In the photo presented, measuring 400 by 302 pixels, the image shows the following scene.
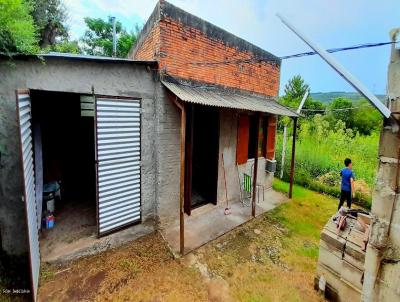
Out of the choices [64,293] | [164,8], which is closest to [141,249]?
[64,293]

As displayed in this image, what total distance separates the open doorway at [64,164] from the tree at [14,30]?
206 centimetres

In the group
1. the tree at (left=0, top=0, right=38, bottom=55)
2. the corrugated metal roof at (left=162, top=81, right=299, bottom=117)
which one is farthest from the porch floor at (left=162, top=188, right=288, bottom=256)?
the tree at (left=0, top=0, right=38, bottom=55)

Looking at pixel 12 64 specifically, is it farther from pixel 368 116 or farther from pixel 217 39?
pixel 368 116

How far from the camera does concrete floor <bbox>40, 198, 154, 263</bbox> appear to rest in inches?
166

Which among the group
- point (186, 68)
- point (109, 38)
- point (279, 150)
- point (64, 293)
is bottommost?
point (64, 293)

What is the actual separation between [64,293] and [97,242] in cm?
111

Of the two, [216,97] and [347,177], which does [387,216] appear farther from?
[347,177]

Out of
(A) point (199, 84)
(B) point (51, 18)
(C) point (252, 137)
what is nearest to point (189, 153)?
(A) point (199, 84)

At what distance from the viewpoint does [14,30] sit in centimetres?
322

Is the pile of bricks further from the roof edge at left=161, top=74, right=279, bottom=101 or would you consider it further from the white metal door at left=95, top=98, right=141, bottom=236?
the roof edge at left=161, top=74, right=279, bottom=101

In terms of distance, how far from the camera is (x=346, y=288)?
331 cm

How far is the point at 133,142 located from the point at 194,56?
2751mm

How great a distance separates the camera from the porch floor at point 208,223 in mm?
4938

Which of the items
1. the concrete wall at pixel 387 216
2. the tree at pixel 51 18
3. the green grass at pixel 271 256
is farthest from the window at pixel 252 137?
the tree at pixel 51 18
